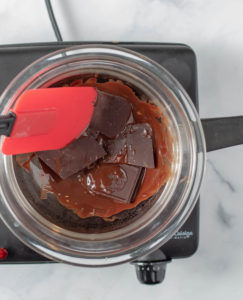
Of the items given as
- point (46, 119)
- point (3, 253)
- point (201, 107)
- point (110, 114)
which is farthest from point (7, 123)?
point (201, 107)

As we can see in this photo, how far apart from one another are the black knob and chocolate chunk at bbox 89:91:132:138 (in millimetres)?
251

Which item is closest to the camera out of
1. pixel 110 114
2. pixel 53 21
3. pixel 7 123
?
pixel 7 123

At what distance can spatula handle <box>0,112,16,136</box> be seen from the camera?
506 mm

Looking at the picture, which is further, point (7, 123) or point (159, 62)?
point (159, 62)

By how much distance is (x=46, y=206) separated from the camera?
2.12 feet

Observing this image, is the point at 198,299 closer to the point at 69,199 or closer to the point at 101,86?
the point at 69,199

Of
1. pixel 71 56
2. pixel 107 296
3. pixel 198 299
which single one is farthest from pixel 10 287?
pixel 71 56

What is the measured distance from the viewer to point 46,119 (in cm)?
56

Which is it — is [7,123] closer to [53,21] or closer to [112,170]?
[112,170]

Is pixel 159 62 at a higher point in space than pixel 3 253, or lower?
higher

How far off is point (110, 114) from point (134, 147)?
0.07 m

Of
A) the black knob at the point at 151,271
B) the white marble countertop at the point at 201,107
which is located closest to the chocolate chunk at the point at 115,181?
the black knob at the point at 151,271

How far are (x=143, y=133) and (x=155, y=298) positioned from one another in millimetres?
438

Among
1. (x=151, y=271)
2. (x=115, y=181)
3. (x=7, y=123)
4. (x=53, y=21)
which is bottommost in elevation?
(x=151, y=271)
